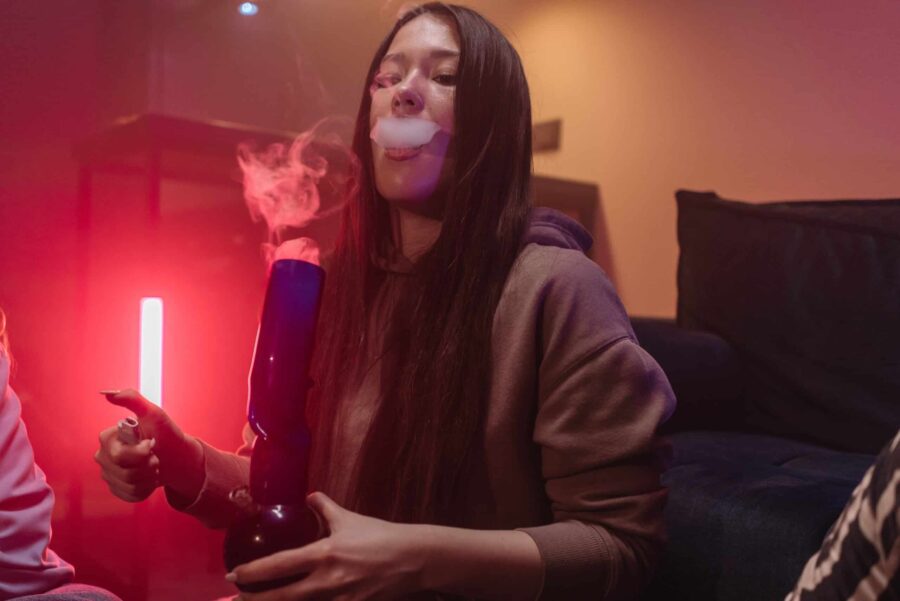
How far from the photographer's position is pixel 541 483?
917 millimetres

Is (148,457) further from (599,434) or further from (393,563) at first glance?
(599,434)

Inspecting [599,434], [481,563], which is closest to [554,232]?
[599,434]

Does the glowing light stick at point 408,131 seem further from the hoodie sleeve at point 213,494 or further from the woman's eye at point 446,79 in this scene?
the hoodie sleeve at point 213,494

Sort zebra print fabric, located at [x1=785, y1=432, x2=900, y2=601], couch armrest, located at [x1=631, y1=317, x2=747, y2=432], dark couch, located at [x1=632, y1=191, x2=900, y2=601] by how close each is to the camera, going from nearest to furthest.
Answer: zebra print fabric, located at [x1=785, y1=432, x2=900, y2=601]
dark couch, located at [x1=632, y1=191, x2=900, y2=601]
couch armrest, located at [x1=631, y1=317, x2=747, y2=432]

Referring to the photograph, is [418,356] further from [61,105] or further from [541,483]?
[61,105]

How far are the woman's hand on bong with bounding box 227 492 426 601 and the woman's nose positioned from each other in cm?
52

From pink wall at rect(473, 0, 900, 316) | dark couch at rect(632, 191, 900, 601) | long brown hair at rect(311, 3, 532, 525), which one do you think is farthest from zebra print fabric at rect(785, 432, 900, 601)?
pink wall at rect(473, 0, 900, 316)

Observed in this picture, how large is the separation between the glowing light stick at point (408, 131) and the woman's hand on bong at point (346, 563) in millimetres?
479

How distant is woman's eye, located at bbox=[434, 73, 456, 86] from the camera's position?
3.23 ft

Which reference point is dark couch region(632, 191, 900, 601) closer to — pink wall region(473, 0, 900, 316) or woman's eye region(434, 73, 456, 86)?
pink wall region(473, 0, 900, 316)

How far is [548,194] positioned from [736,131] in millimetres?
688

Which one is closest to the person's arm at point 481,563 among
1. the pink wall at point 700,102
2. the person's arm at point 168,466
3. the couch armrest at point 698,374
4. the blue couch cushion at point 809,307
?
the person's arm at point 168,466

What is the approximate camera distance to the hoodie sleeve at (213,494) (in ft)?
3.11

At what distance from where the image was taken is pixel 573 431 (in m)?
0.85
